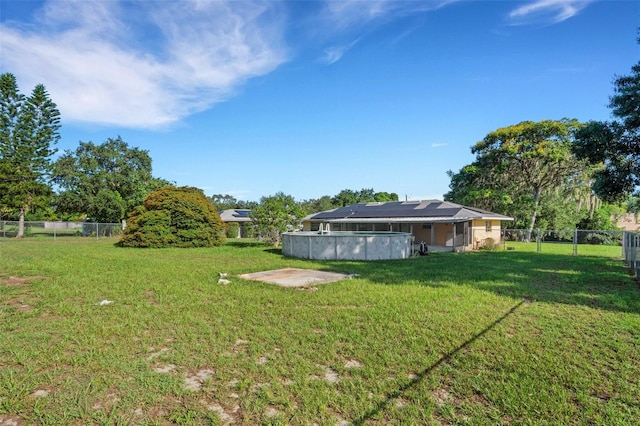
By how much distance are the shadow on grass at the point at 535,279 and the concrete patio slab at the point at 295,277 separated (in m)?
0.97

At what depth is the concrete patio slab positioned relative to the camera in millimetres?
8898

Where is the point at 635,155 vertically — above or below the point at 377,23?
below

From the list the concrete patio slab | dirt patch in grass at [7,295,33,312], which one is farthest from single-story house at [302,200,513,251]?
dirt patch in grass at [7,295,33,312]

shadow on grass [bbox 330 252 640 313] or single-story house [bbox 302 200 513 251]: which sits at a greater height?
single-story house [bbox 302 200 513 251]

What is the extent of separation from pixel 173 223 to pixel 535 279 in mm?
19594

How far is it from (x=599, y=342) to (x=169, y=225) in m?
21.7

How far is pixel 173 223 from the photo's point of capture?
2217cm

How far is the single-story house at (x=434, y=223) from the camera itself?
70.5 ft

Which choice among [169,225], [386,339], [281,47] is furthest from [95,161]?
[386,339]

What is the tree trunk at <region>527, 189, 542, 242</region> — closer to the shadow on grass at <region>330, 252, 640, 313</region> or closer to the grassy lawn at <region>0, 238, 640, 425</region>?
the shadow on grass at <region>330, 252, 640, 313</region>

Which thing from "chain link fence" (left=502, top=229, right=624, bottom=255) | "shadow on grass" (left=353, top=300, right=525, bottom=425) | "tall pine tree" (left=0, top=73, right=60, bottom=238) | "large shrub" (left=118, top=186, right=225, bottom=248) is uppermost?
"tall pine tree" (left=0, top=73, right=60, bottom=238)

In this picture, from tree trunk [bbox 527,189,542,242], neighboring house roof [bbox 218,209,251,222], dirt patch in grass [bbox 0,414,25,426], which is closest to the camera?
dirt patch in grass [bbox 0,414,25,426]

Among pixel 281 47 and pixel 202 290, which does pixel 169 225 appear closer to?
pixel 281 47

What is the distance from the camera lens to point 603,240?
27797 mm
